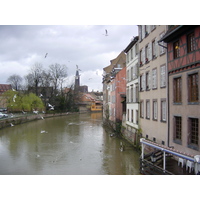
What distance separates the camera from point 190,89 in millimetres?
7582

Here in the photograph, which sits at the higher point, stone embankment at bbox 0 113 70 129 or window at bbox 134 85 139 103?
window at bbox 134 85 139 103

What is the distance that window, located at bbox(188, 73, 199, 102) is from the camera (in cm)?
724

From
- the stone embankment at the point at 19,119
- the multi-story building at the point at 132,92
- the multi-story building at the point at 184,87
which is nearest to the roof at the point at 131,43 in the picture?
the multi-story building at the point at 132,92

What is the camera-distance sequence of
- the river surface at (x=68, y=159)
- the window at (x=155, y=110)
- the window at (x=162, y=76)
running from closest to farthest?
the river surface at (x=68, y=159) → the window at (x=162, y=76) → the window at (x=155, y=110)

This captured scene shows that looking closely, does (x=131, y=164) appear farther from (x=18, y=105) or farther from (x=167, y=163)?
(x=18, y=105)

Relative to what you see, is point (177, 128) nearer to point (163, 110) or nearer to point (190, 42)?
point (163, 110)

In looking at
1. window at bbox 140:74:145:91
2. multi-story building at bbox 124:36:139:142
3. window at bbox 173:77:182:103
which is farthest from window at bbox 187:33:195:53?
multi-story building at bbox 124:36:139:142

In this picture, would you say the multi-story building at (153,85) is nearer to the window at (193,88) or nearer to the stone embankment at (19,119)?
the window at (193,88)

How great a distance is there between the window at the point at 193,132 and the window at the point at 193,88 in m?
0.68

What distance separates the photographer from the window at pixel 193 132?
7.36 meters

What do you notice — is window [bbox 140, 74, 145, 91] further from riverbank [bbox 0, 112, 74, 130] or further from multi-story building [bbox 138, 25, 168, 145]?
riverbank [bbox 0, 112, 74, 130]

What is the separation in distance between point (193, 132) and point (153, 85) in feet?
12.4

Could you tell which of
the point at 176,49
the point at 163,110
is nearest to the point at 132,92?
the point at 163,110

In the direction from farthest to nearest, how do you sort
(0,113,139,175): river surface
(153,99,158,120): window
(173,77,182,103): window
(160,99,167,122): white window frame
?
(153,99,158,120): window < (160,99,167,122): white window frame < (0,113,139,175): river surface < (173,77,182,103): window
